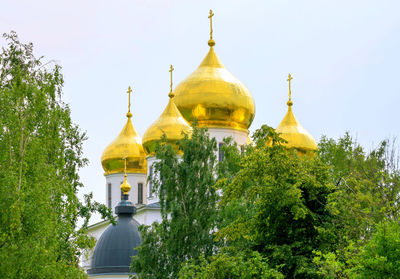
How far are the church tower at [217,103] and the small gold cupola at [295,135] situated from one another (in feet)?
13.6

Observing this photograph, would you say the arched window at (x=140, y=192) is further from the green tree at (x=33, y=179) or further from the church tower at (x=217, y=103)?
the green tree at (x=33, y=179)

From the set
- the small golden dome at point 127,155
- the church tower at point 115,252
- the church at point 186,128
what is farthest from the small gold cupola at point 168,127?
the small golden dome at point 127,155

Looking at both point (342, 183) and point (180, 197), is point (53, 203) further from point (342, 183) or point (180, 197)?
point (180, 197)

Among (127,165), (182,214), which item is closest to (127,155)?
(127,165)

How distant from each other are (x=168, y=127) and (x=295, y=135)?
869cm

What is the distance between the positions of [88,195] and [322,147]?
1758cm

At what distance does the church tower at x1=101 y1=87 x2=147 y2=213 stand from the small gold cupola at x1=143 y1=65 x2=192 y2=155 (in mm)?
5744

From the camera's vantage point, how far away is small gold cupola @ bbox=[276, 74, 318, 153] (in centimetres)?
4472

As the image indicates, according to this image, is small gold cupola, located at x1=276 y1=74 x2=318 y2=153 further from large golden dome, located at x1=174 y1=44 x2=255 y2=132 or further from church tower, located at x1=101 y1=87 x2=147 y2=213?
church tower, located at x1=101 y1=87 x2=147 y2=213

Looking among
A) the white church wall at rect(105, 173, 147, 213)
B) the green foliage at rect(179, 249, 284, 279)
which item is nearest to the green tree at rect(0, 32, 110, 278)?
the green foliage at rect(179, 249, 284, 279)

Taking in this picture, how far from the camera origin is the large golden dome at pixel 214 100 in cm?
4006

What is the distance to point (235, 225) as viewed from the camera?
1927cm

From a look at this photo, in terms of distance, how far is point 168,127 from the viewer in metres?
38.7

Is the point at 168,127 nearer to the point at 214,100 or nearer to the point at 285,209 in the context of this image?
the point at 214,100
